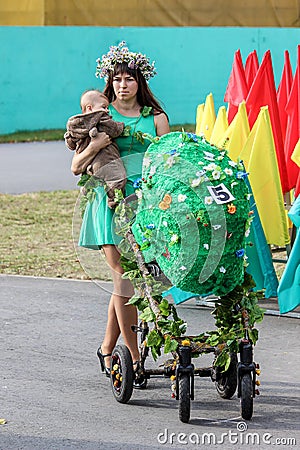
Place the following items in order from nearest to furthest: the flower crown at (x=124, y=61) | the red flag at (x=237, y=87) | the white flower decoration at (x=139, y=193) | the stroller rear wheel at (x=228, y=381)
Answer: the white flower decoration at (x=139, y=193) → the stroller rear wheel at (x=228, y=381) → the flower crown at (x=124, y=61) → the red flag at (x=237, y=87)

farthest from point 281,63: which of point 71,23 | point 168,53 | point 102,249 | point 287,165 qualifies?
point 102,249

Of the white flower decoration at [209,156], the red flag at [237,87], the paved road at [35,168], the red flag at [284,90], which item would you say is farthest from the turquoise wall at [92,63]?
the white flower decoration at [209,156]

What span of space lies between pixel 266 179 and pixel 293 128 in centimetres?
82

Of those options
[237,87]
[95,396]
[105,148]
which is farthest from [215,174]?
[237,87]

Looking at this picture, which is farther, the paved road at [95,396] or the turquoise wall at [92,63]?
the turquoise wall at [92,63]

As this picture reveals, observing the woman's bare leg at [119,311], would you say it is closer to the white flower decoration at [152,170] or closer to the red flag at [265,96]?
the white flower decoration at [152,170]

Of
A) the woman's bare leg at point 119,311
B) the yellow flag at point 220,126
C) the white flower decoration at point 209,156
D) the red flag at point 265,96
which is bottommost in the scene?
the woman's bare leg at point 119,311

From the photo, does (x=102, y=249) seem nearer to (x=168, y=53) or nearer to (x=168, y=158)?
(x=168, y=158)

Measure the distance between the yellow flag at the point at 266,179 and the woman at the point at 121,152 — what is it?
Result: 1705 mm

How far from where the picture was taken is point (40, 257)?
962cm

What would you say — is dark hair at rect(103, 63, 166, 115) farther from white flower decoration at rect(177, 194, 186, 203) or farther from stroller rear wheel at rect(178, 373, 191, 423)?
stroller rear wheel at rect(178, 373, 191, 423)

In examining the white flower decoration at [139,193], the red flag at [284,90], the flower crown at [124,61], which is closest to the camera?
the white flower decoration at [139,193]

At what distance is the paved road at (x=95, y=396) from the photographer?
4.88m

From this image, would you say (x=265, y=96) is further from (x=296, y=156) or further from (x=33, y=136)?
(x=33, y=136)
